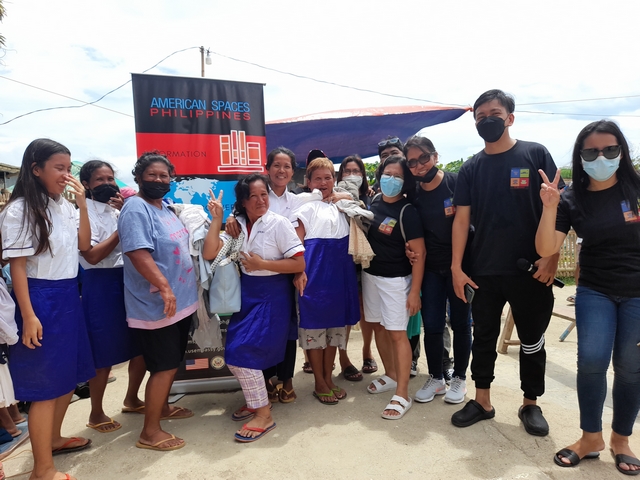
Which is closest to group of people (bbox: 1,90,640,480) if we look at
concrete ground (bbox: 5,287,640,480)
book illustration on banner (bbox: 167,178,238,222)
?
concrete ground (bbox: 5,287,640,480)

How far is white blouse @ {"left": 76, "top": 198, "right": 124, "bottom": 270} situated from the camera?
111 inches

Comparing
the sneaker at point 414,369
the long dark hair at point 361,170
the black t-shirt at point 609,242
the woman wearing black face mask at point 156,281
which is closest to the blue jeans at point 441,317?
the sneaker at point 414,369

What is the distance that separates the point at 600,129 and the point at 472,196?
2.65 feet

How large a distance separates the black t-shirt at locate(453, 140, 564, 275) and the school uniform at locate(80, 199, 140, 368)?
2495mm

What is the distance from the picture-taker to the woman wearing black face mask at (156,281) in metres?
2.52

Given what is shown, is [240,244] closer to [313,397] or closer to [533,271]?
[313,397]

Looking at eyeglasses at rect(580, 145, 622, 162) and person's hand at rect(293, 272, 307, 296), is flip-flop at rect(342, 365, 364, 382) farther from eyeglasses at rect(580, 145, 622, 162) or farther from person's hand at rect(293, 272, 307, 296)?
eyeglasses at rect(580, 145, 622, 162)

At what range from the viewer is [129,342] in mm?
2947

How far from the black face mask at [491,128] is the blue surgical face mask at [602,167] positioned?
1.80 feet

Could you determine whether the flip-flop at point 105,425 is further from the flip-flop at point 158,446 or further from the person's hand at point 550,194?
the person's hand at point 550,194

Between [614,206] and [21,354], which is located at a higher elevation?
[614,206]

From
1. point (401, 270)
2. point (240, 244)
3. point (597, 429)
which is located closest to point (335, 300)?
point (401, 270)

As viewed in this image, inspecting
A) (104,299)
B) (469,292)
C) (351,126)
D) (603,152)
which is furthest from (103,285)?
(351,126)

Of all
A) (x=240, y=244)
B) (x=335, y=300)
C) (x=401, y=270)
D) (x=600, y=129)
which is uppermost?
(x=600, y=129)
